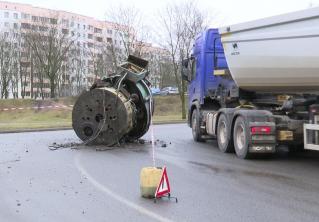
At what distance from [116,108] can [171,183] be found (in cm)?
715

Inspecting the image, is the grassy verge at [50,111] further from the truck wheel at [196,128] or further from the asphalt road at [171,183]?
the asphalt road at [171,183]

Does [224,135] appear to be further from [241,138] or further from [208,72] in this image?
[208,72]

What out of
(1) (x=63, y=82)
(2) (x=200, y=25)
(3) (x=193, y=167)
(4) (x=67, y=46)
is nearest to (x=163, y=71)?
(4) (x=67, y=46)

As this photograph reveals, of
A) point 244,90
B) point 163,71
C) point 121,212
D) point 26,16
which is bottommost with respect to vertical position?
point 121,212

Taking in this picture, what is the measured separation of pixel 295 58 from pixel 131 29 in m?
42.2

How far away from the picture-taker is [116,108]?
53.6ft

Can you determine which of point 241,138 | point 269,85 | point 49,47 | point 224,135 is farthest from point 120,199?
point 49,47

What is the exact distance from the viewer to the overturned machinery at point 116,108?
16359 mm

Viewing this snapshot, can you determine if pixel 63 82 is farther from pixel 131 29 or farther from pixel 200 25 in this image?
pixel 200 25

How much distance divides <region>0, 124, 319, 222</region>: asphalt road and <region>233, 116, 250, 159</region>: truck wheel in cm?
27

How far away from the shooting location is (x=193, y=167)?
37.9ft

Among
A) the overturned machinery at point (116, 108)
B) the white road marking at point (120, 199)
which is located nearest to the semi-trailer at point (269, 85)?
the overturned machinery at point (116, 108)

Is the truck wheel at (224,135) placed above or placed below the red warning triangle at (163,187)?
above

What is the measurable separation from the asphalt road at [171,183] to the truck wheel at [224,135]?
0.33m
